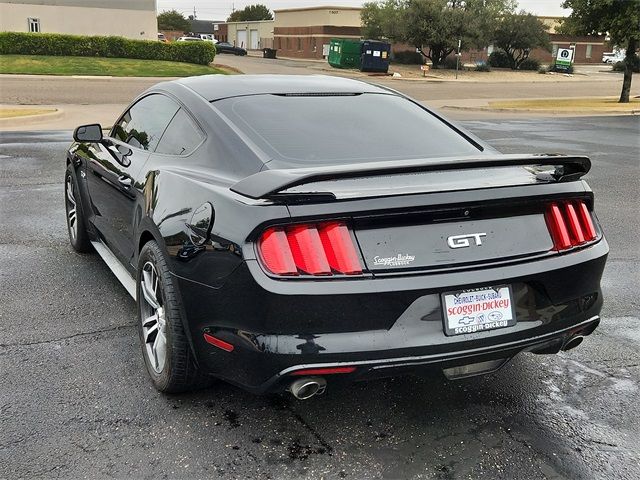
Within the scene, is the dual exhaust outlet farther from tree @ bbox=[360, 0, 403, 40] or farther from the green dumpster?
tree @ bbox=[360, 0, 403, 40]

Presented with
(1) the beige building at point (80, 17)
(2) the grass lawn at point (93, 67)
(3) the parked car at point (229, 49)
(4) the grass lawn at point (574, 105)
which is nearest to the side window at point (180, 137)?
(4) the grass lawn at point (574, 105)

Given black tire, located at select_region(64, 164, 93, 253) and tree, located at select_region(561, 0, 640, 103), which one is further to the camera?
tree, located at select_region(561, 0, 640, 103)

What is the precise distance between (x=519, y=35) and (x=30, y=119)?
51.3m

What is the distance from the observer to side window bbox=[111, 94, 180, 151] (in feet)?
13.7

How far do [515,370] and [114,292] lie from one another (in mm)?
2850

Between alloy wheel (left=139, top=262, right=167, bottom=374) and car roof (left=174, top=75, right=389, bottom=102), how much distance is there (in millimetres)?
1092

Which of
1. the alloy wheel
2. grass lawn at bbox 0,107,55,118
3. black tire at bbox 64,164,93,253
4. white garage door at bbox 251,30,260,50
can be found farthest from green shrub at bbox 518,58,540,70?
the alloy wheel

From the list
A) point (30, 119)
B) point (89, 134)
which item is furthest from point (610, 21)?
point (89, 134)

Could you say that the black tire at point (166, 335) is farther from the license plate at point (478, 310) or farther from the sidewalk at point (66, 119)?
the sidewalk at point (66, 119)

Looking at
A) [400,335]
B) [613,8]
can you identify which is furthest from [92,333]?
[613,8]

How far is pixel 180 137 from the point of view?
3.86 meters

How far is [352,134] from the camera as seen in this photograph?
3.74 m

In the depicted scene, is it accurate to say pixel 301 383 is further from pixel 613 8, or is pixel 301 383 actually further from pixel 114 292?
pixel 613 8

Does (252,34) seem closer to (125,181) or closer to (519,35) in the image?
(519,35)
